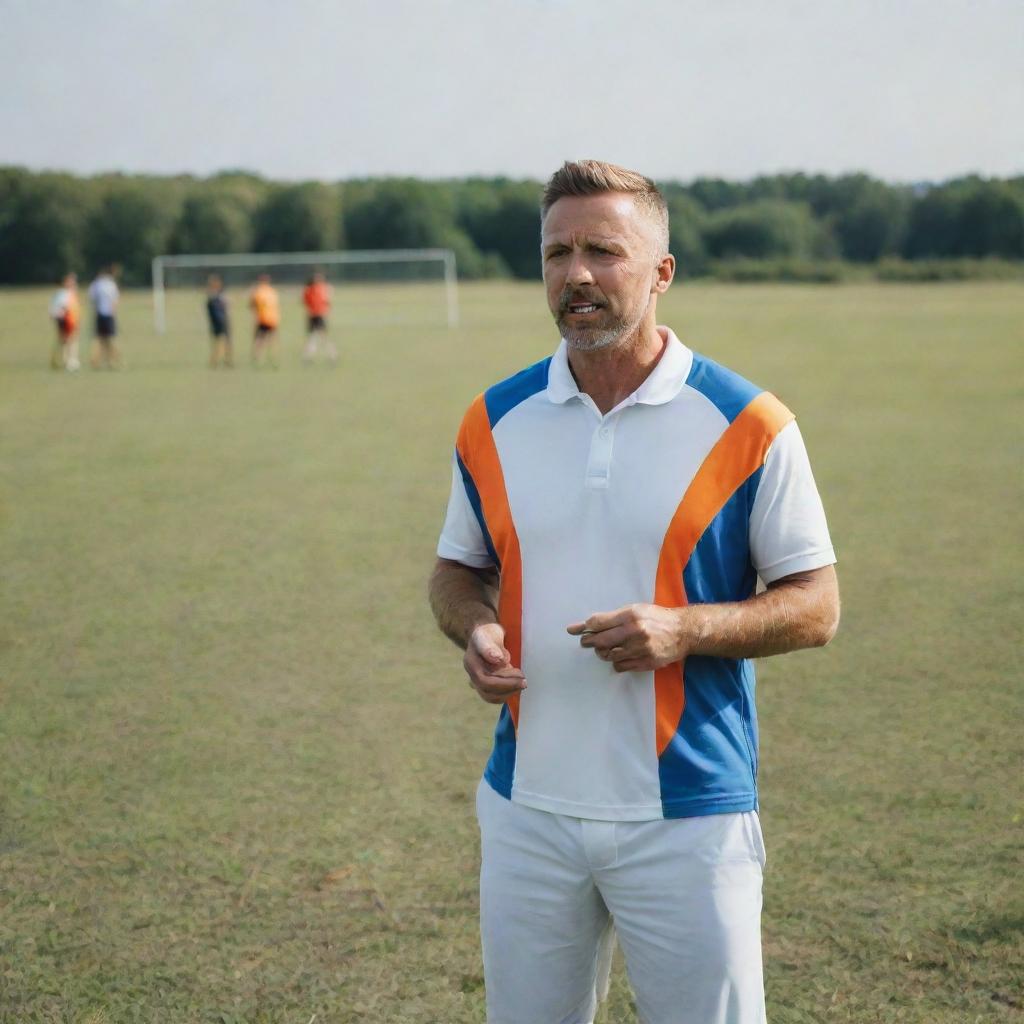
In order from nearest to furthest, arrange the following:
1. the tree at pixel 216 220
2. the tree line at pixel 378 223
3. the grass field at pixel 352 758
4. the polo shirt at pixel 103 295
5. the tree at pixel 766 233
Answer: the grass field at pixel 352 758
the polo shirt at pixel 103 295
the tree line at pixel 378 223
the tree at pixel 766 233
the tree at pixel 216 220

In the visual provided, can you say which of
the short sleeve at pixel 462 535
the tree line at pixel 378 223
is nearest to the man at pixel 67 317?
the short sleeve at pixel 462 535

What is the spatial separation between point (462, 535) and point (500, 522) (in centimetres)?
24

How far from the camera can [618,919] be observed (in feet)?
8.31

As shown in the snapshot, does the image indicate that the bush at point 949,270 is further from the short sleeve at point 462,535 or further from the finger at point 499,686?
the finger at point 499,686

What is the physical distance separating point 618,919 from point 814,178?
67.4 m

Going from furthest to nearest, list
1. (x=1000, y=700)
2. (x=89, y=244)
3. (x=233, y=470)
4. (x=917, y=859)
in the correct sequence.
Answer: (x=89, y=244) → (x=233, y=470) → (x=1000, y=700) → (x=917, y=859)

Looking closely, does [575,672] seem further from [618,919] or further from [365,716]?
[365,716]

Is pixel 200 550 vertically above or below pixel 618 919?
below

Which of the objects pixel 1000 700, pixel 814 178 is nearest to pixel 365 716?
pixel 1000 700

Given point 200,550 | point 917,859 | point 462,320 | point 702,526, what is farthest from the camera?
point 462,320

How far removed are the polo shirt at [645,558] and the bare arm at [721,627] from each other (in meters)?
0.07

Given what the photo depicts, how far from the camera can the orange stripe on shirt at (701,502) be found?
2.47 m

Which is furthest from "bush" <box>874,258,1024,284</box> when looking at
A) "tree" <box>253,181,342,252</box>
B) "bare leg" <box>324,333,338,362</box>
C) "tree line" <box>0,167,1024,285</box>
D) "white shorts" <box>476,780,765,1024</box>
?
"white shorts" <box>476,780,765,1024</box>

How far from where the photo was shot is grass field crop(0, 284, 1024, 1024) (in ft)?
13.4
